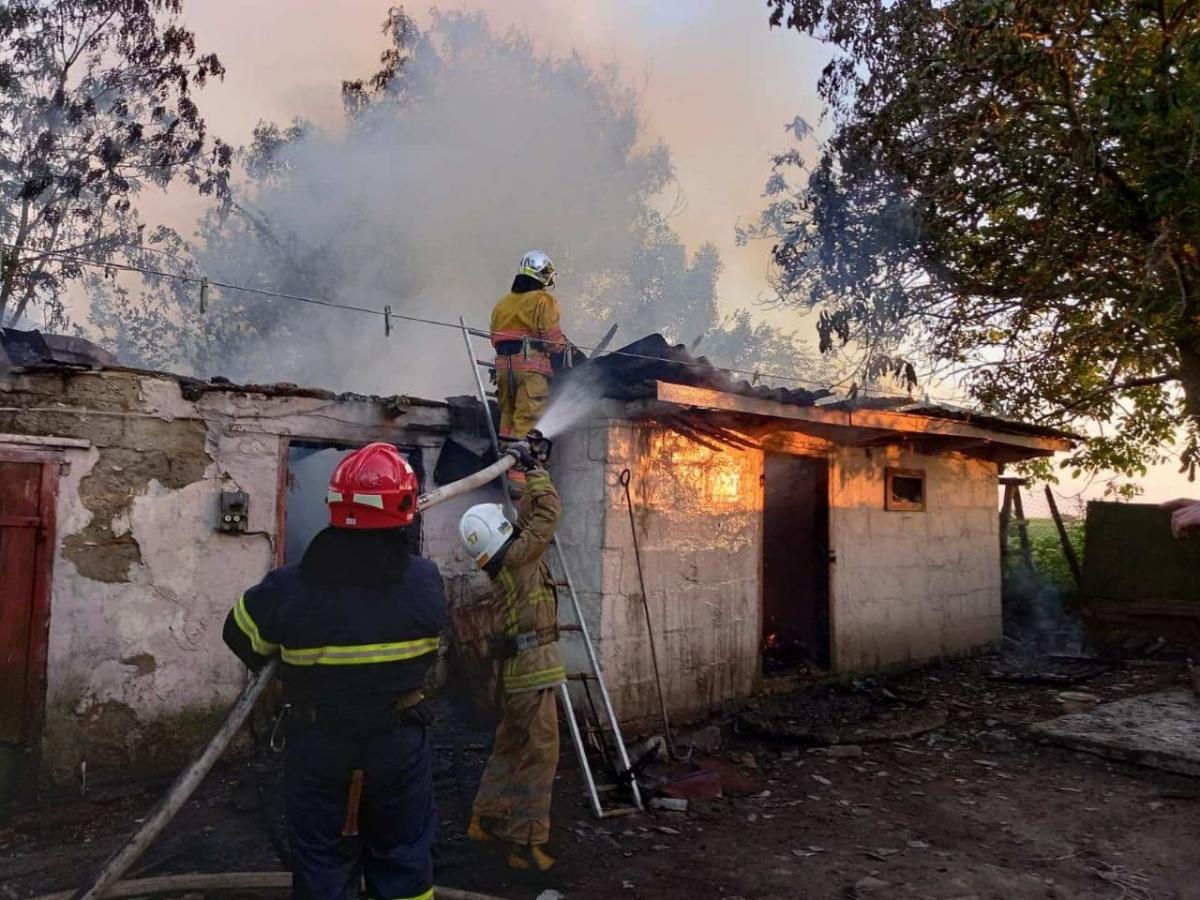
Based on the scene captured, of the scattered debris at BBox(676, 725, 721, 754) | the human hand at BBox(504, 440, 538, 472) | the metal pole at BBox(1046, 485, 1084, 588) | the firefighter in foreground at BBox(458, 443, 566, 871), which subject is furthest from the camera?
the metal pole at BBox(1046, 485, 1084, 588)

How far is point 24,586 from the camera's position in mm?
5344

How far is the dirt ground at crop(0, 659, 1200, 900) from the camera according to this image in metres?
4.37

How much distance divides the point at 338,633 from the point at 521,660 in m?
2.07

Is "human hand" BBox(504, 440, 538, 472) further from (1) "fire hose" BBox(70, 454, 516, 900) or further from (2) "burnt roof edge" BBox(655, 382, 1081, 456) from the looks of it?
(1) "fire hose" BBox(70, 454, 516, 900)

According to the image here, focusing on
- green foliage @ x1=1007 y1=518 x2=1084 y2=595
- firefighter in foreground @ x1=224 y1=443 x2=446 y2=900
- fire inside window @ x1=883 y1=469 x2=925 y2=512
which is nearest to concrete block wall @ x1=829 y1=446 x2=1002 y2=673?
fire inside window @ x1=883 y1=469 x2=925 y2=512

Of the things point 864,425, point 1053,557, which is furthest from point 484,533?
point 1053,557

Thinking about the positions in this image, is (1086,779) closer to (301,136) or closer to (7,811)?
(7,811)

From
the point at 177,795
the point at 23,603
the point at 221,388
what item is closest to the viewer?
the point at 177,795

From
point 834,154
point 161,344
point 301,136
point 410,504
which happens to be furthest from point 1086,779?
point 301,136

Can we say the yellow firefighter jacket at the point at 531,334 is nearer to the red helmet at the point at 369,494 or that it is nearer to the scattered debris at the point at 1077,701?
the red helmet at the point at 369,494

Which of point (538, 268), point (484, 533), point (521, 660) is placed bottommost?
point (521, 660)

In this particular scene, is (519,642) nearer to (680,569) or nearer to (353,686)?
(353,686)

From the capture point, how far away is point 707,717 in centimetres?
707

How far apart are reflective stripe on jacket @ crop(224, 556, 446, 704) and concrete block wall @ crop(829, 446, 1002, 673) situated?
626 centimetres
